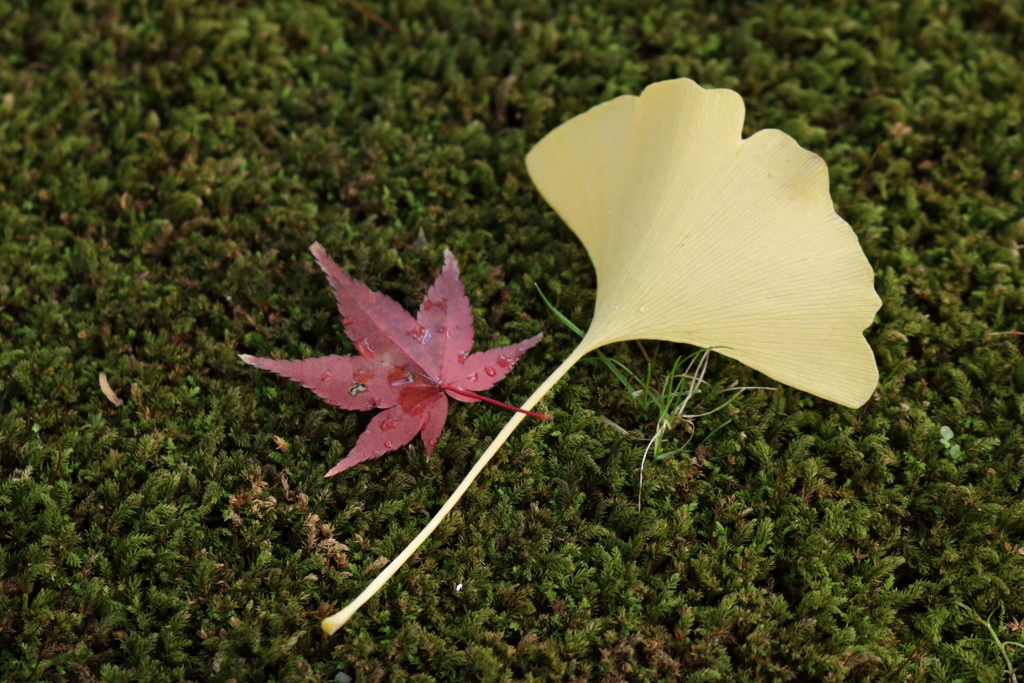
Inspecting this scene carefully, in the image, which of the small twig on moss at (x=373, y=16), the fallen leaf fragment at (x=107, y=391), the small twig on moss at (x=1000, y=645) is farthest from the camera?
the small twig on moss at (x=373, y=16)

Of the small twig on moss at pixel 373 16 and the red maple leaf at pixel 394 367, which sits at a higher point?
the small twig on moss at pixel 373 16

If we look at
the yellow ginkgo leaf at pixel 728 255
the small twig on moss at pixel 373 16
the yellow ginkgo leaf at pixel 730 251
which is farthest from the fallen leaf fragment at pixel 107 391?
the small twig on moss at pixel 373 16

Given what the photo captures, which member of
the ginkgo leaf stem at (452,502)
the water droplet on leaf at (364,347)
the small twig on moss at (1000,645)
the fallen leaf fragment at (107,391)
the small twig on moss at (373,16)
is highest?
the small twig on moss at (373,16)

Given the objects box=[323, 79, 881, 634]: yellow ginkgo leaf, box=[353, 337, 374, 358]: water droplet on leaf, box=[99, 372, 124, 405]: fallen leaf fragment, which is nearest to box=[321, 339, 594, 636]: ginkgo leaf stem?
box=[323, 79, 881, 634]: yellow ginkgo leaf

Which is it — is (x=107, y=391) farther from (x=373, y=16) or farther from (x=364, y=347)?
(x=373, y=16)

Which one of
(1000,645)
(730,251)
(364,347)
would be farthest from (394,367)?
(1000,645)

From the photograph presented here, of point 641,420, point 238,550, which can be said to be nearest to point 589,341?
point 641,420

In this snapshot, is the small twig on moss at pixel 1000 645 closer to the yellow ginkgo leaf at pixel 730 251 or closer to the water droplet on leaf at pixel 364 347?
the yellow ginkgo leaf at pixel 730 251

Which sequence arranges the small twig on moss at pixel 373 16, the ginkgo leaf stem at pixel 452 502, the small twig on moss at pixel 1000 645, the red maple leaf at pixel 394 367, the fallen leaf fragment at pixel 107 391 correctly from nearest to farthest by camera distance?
the ginkgo leaf stem at pixel 452 502 < the small twig on moss at pixel 1000 645 < the red maple leaf at pixel 394 367 < the fallen leaf fragment at pixel 107 391 < the small twig on moss at pixel 373 16
